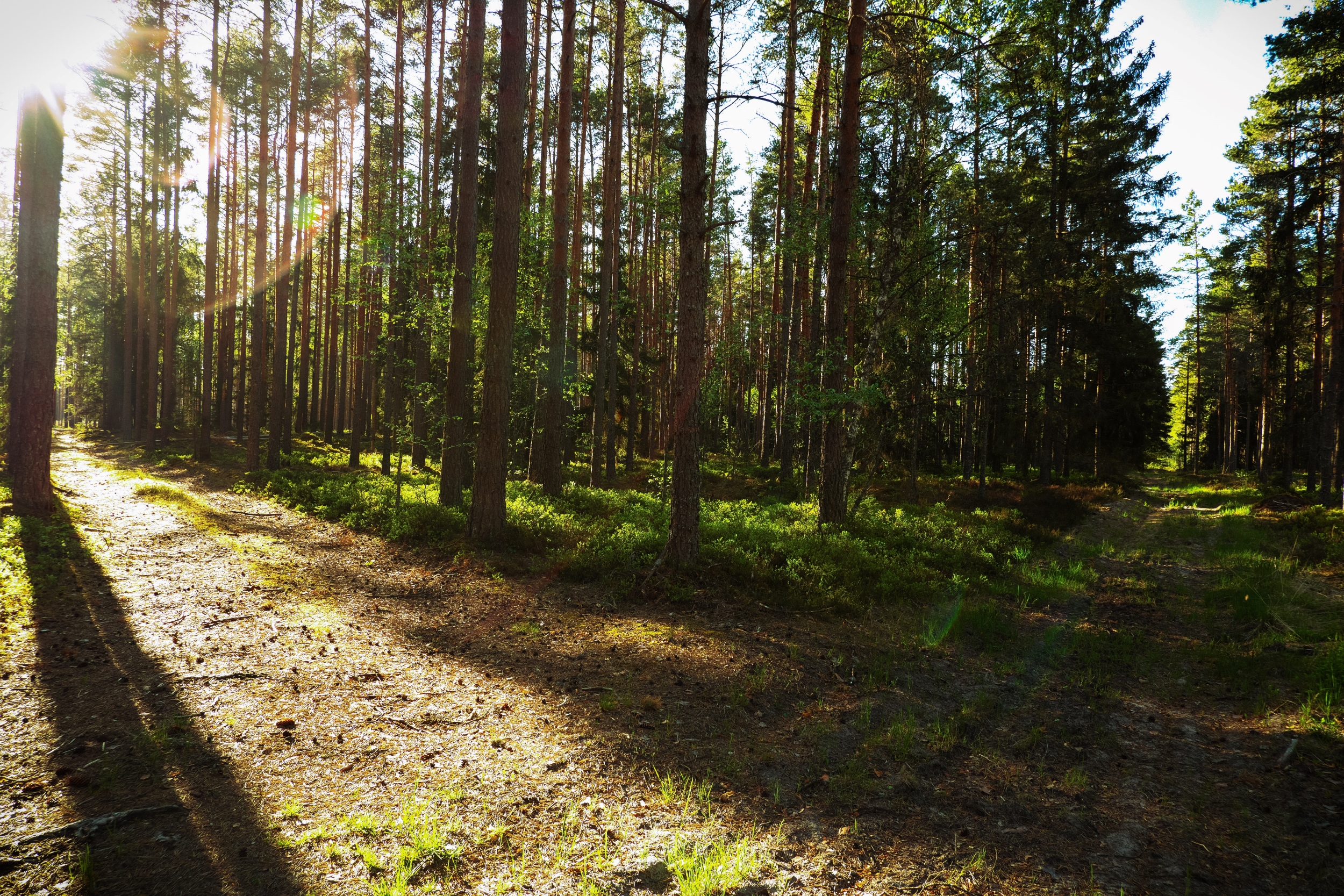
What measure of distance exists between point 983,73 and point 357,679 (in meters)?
15.3

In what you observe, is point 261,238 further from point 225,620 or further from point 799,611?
point 799,611

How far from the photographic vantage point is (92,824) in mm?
3080

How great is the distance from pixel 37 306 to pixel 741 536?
12896 mm

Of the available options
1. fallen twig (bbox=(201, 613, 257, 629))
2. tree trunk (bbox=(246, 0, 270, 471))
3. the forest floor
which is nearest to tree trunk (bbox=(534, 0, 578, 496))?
the forest floor

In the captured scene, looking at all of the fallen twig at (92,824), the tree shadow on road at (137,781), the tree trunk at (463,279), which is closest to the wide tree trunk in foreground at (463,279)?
the tree trunk at (463,279)

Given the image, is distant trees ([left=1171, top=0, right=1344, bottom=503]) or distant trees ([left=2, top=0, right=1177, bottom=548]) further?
distant trees ([left=1171, top=0, right=1344, bottom=503])

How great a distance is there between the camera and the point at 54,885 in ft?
8.65

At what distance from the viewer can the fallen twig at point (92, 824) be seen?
9.65 ft

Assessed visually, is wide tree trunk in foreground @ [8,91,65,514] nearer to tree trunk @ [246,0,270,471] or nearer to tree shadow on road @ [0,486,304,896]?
tree shadow on road @ [0,486,304,896]

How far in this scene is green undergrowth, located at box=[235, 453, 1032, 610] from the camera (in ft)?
27.7

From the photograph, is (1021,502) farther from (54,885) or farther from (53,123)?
(53,123)

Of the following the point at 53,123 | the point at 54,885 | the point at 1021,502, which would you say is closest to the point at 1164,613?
the point at 1021,502

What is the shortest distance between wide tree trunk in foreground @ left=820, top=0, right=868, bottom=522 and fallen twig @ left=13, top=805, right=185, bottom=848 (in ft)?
32.1

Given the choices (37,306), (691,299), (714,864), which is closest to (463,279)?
(691,299)
